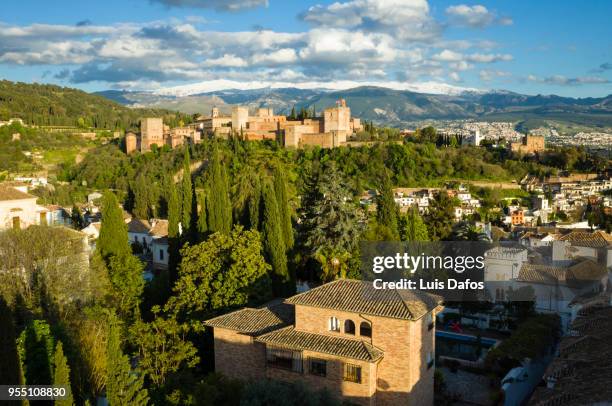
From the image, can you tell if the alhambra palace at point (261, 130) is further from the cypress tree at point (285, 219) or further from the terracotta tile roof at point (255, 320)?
the terracotta tile roof at point (255, 320)

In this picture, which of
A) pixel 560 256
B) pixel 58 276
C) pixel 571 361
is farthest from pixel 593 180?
pixel 58 276

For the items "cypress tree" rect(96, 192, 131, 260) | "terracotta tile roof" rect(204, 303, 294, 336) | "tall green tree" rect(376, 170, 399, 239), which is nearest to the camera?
"terracotta tile roof" rect(204, 303, 294, 336)

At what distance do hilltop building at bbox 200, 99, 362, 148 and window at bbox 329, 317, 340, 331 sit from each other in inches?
1903

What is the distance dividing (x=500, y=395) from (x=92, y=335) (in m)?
10.7

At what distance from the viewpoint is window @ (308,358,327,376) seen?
12.4 m

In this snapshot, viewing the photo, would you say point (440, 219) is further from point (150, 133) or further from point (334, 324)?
point (150, 133)

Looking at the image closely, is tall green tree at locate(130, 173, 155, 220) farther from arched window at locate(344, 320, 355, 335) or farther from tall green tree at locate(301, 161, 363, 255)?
arched window at locate(344, 320, 355, 335)

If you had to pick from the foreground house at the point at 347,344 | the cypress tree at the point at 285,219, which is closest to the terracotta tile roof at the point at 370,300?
the foreground house at the point at 347,344

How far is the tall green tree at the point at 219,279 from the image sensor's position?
16.0m

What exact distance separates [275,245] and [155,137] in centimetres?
5209

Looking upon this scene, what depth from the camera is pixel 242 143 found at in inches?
2291

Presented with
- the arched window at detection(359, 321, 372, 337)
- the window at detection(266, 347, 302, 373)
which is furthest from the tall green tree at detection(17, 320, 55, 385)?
Answer: the arched window at detection(359, 321, 372, 337)

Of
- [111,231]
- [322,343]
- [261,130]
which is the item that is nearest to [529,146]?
[261,130]

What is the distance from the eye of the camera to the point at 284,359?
42.3ft
